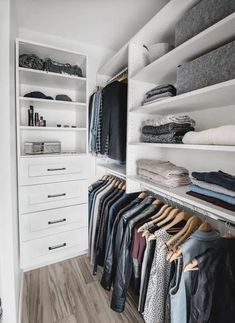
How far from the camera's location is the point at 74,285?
1.68 metres

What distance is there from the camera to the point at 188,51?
1.01 m

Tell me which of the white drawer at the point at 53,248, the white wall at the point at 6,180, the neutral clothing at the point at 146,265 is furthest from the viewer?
the white drawer at the point at 53,248

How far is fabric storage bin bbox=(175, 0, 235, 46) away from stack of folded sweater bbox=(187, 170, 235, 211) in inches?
29.0

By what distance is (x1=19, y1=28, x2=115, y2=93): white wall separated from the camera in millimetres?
1937

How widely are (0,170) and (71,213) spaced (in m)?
1.06

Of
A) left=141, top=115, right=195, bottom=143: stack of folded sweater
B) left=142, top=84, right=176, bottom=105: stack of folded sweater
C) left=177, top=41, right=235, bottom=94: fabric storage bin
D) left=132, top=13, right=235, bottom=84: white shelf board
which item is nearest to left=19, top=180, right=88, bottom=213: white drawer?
left=141, top=115, right=195, bottom=143: stack of folded sweater

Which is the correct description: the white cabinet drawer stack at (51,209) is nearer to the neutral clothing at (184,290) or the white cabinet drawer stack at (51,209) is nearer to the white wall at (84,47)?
the white wall at (84,47)

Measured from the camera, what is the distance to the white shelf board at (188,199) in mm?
831

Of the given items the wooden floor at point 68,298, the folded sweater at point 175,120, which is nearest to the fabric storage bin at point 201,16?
the folded sweater at point 175,120

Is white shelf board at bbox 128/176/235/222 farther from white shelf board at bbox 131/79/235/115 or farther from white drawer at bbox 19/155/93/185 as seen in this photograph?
white drawer at bbox 19/155/93/185

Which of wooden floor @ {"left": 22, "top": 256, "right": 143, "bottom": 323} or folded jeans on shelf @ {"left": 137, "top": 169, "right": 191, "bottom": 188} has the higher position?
folded jeans on shelf @ {"left": 137, "top": 169, "right": 191, "bottom": 188}

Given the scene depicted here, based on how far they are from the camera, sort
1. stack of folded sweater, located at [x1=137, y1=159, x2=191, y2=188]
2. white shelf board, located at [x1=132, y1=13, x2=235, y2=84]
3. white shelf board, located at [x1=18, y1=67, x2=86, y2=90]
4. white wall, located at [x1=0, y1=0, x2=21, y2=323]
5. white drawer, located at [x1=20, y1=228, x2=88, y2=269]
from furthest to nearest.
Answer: white drawer, located at [x1=20, y1=228, x2=88, y2=269]
white shelf board, located at [x1=18, y1=67, x2=86, y2=90]
stack of folded sweater, located at [x1=137, y1=159, x2=191, y2=188]
white wall, located at [x1=0, y1=0, x2=21, y2=323]
white shelf board, located at [x1=132, y1=13, x2=235, y2=84]

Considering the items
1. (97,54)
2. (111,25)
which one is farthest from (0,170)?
(97,54)

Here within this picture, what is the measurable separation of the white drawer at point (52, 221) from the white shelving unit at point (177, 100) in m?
0.74
